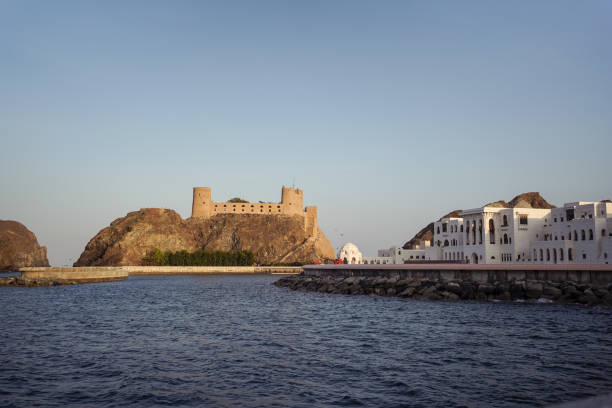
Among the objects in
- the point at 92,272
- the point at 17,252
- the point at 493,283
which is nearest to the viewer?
the point at 493,283

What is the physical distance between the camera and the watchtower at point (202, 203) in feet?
614

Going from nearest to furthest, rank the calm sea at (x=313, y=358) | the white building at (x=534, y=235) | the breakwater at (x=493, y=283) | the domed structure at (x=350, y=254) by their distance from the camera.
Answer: the calm sea at (x=313, y=358) < the breakwater at (x=493, y=283) < the white building at (x=534, y=235) < the domed structure at (x=350, y=254)

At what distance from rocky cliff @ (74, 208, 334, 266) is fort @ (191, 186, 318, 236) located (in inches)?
113

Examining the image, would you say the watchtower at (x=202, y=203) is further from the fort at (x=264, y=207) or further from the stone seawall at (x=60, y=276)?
the stone seawall at (x=60, y=276)

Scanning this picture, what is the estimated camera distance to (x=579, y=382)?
599 inches

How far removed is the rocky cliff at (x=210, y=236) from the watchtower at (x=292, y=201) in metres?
4.29

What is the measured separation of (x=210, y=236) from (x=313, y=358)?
16516 centimetres

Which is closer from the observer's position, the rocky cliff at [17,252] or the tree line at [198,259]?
the tree line at [198,259]

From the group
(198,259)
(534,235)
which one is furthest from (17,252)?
A: (534,235)

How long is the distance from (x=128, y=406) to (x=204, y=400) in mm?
2140

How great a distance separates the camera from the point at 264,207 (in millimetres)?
193500

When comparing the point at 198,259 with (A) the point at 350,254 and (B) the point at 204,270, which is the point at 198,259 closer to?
(B) the point at 204,270

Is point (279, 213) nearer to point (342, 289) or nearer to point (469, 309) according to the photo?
point (342, 289)

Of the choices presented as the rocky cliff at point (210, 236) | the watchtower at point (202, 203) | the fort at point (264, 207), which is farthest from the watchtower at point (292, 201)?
the watchtower at point (202, 203)
